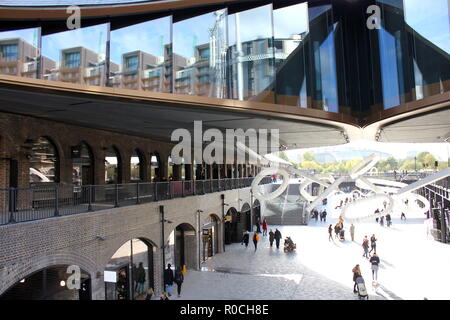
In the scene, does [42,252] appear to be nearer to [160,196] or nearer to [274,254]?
[160,196]

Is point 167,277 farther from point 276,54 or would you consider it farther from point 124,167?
point 276,54

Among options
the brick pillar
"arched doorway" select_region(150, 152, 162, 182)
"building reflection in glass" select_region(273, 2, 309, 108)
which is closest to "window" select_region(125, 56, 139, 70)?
"building reflection in glass" select_region(273, 2, 309, 108)

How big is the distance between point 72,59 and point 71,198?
3905 millimetres

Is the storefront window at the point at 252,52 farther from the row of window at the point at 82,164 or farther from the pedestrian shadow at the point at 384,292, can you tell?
the pedestrian shadow at the point at 384,292

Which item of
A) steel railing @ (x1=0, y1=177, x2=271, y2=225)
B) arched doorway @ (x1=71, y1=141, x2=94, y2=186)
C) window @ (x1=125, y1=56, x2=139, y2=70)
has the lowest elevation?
steel railing @ (x1=0, y1=177, x2=271, y2=225)

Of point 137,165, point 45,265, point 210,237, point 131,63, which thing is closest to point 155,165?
point 137,165

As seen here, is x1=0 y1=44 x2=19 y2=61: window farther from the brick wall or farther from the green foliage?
the green foliage

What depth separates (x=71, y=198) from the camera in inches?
424

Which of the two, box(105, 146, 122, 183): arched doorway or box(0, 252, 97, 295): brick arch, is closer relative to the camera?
box(0, 252, 97, 295): brick arch

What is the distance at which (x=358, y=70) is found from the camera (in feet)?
44.0

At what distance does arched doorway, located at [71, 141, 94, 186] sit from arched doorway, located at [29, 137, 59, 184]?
1191 mm

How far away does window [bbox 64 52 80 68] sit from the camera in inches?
400

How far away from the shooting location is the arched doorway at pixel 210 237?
71.3 feet

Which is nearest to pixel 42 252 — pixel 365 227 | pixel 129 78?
pixel 129 78
